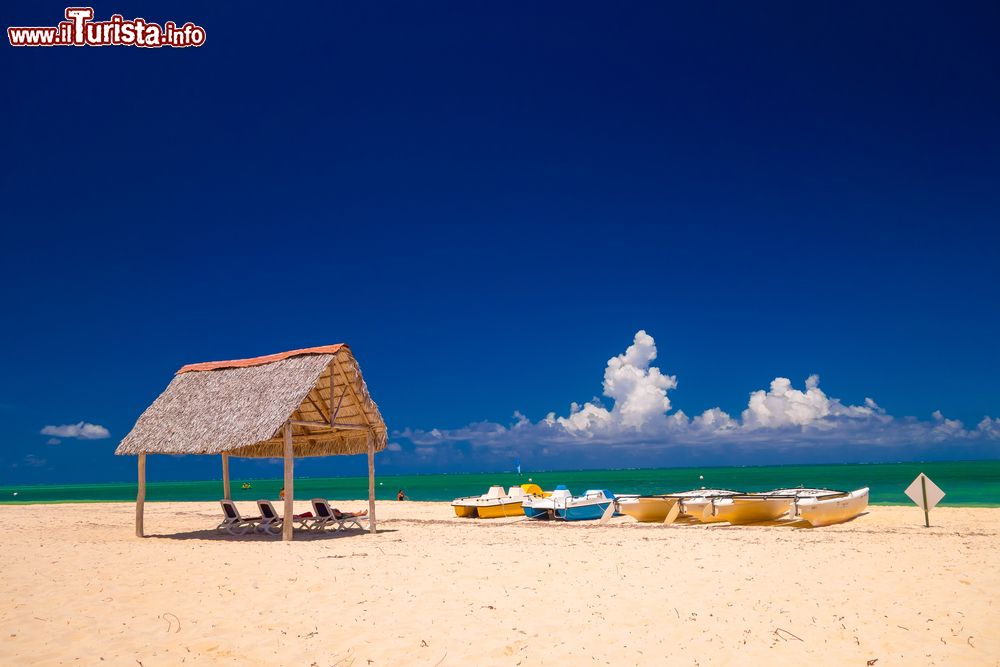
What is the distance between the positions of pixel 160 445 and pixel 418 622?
10421 mm

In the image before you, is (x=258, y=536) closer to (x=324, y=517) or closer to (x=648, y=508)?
(x=324, y=517)

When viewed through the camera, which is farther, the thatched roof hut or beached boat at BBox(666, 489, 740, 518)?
beached boat at BBox(666, 489, 740, 518)

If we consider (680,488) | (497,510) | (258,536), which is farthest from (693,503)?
(680,488)

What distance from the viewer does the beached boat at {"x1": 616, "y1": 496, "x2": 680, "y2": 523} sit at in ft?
65.6

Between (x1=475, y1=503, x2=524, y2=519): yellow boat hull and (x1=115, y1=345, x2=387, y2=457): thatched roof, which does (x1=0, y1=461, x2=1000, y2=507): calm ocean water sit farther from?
(x1=115, y1=345, x2=387, y2=457): thatched roof

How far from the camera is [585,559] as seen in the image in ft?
36.7

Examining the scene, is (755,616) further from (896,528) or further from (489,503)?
(489,503)

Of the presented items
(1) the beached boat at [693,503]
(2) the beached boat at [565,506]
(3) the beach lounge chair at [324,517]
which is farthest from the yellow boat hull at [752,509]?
(3) the beach lounge chair at [324,517]

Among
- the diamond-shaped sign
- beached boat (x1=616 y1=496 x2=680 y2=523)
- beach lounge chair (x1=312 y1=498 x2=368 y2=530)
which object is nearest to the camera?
the diamond-shaped sign

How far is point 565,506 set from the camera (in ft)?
76.5

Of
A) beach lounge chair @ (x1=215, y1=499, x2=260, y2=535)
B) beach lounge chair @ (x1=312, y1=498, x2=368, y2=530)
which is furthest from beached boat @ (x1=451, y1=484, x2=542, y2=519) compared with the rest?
beach lounge chair @ (x1=215, y1=499, x2=260, y2=535)

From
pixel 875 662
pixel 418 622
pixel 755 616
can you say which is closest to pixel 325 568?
pixel 418 622

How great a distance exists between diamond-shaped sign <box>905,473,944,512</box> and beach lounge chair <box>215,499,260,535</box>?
49.1 ft

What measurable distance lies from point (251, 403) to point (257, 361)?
166 centimetres
